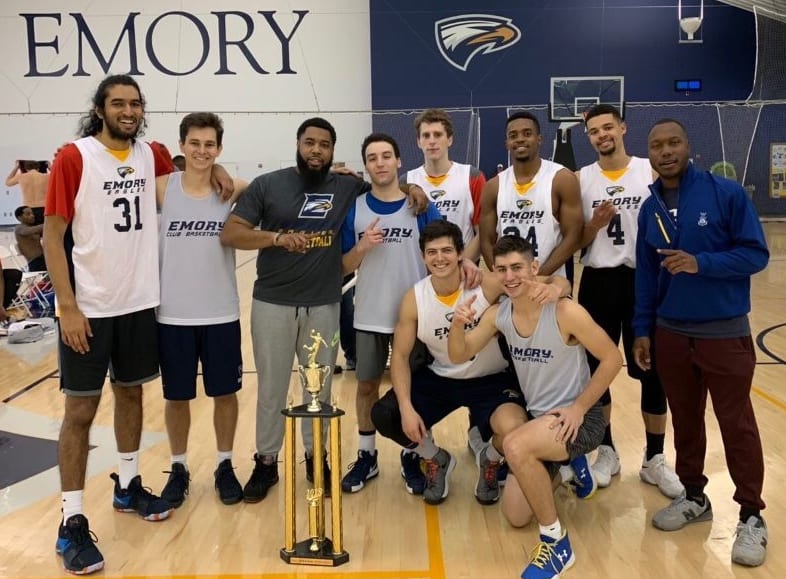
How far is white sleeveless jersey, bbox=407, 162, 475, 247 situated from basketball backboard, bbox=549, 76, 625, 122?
13.9 metres

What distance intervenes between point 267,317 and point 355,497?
102 centimetres

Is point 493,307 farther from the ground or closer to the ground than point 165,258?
closer to the ground

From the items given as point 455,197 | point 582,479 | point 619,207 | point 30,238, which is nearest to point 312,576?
point 582,479

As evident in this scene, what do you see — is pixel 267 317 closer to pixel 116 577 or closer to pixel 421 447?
pixel 421 447

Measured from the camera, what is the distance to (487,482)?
13.1 feet

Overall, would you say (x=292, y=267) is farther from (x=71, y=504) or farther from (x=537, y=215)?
(x=71, y=504)

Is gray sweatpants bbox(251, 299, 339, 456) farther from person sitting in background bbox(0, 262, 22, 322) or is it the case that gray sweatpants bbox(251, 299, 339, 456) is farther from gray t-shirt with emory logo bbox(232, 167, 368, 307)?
person sitting in background bbox(0, 262, 22, 322)

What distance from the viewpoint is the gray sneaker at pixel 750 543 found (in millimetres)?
3217

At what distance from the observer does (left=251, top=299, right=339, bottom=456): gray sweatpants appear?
3.94 metres

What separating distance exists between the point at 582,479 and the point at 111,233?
8.06 ft

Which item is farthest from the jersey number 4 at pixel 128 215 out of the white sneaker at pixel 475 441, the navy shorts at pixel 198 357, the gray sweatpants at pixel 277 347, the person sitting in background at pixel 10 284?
the person sitting in background at pixel 10 284

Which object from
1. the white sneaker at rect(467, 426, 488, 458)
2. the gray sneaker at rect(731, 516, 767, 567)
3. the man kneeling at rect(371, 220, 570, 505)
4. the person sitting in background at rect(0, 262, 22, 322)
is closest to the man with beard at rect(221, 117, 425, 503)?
the man kneeling at rect(371, 220, 570, 505)

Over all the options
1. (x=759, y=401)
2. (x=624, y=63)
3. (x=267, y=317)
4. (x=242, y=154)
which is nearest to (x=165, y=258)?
(x=267, y=317)

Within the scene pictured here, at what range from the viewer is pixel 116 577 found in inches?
128
